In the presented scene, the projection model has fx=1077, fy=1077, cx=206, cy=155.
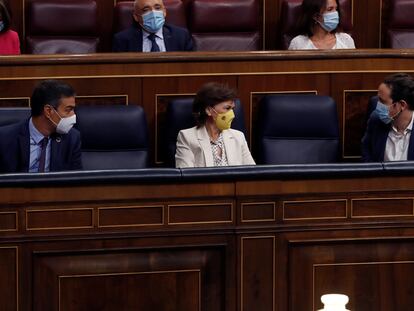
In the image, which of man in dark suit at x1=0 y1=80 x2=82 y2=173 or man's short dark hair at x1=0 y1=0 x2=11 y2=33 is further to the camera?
man's short dark hair at x1=0 y1=0 x2=11 y2=33

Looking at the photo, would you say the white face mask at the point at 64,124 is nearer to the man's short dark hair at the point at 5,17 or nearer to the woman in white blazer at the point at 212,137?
the woman in white blazer at the point at 212,137

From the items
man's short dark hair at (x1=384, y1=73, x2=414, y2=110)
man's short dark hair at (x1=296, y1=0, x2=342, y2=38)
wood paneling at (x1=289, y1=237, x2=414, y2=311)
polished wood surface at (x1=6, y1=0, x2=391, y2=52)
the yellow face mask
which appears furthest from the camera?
polished wood surface at (x1=6, y1=0, x2=391, y2=52)

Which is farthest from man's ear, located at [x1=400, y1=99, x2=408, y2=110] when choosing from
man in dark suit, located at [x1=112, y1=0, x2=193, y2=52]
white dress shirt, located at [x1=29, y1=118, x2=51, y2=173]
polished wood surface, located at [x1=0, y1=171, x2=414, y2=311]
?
white dress shirt, located at [x1=29, y1=118, x2=51, y2=173]

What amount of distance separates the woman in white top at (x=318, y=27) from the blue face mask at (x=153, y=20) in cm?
44

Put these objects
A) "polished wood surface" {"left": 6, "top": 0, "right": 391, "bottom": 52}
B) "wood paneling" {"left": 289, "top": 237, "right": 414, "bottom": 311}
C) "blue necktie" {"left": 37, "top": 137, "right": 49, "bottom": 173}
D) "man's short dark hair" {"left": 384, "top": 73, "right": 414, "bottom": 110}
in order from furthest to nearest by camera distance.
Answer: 1. "polished wood surface" {"left": 6, "top": 0, "right": 391, "bottom": 52}
2. "man's short dark hair" {"left": 384, "top": 73, "right": 414, "bottom": 110}
3. "blue necktie" {"left": 37, "top": 137, "right": 49, "bottom": 173}
4. "wood paneling" {"left": 289, "top": 237, "right": 414, "bottom": 311}

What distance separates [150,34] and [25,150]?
833mm

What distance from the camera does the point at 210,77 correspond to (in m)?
3.10

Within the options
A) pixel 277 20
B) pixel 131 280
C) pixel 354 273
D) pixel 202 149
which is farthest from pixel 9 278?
pixel 277 20

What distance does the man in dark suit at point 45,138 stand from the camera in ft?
8.47

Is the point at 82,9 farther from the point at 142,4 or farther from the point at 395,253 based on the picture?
the point at 395,253

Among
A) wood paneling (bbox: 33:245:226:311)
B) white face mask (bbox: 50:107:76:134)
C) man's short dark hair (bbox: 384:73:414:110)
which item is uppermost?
man's short dark hair (bbox: 384:73:414:110)

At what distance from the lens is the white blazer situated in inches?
111

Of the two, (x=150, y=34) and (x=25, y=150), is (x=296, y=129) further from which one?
(x=25, y=150)

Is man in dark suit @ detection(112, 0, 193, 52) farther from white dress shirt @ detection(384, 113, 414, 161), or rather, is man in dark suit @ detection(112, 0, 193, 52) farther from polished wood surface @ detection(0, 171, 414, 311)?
polished wood surface @ detection(0, 171, 414, 311)
